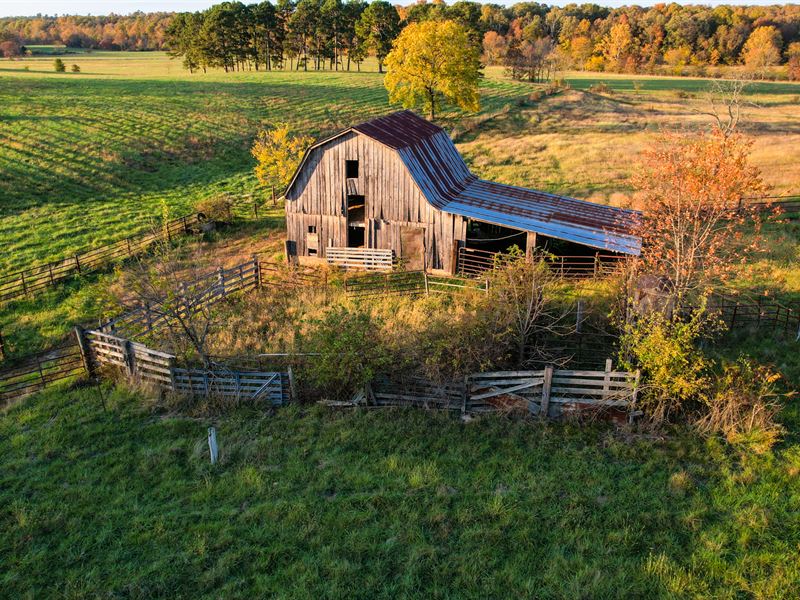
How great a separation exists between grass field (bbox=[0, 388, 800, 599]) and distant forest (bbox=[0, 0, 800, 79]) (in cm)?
8241

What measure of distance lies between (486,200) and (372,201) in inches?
204

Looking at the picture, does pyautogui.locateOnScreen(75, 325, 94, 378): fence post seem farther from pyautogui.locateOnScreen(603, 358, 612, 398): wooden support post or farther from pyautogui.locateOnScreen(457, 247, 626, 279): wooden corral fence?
pyautogui.locateOnScreen(603, 358, 612, 398): wooden support post

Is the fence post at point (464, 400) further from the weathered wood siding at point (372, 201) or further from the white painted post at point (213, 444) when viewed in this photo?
the weathered wood siding at point (372, 201)

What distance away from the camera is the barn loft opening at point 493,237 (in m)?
24.6

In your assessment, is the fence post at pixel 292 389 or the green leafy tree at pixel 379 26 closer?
the fence post at pixel 292 389

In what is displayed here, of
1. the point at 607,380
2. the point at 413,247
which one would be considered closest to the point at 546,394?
the point at 607,380

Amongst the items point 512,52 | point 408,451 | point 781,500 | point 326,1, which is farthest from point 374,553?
point 326,1

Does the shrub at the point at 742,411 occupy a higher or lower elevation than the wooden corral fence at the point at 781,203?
lower

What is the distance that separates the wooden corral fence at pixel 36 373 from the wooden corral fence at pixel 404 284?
971 cm

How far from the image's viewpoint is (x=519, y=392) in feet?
44.1

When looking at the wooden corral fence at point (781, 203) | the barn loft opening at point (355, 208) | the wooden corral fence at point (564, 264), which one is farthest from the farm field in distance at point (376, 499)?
the wooden corral fence at point (781, 203)

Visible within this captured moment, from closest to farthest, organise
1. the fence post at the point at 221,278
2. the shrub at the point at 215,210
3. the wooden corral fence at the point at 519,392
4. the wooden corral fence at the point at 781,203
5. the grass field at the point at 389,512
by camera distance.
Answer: the grass field at the point at 389,512 < the wooden corral fence at the point at 519,392 < the fence post at the point at 221,278 < the wooden corral fence at the point at 781,203 < the shrub at the point at 215,210

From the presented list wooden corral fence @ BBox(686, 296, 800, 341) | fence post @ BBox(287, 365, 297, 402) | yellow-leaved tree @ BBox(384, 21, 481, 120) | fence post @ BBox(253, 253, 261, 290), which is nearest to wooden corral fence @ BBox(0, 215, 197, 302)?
fence post @ BBox(253, 253, 261, 290)

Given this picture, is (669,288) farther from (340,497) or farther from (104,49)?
(104,49)
